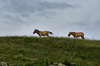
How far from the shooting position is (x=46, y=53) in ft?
56.3

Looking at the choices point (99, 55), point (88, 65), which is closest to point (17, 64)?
point (88, 65)

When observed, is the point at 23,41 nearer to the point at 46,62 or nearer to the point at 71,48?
the point at 71,48

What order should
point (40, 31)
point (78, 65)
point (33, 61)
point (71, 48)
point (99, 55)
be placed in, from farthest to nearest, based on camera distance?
1. point (40, 31)
2. point (71, 48)
3. point (99, 55)
4. point (33, 61)
5. point (78, 65)

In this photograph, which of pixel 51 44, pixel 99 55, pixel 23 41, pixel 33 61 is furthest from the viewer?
pixel 23 41

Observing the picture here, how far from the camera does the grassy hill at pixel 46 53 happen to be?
524 inches

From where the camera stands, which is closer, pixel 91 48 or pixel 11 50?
pixel 11 50

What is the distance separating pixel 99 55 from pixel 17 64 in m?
9.20

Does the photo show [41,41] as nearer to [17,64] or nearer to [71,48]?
[71,48]

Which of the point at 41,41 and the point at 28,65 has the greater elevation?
the point at 41,41

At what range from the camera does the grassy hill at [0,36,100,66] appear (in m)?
13.3

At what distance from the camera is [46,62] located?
12.8 meters

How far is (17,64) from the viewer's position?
41.3 ft

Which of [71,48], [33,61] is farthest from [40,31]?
[33,61]

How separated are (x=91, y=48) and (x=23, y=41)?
9.46 m
